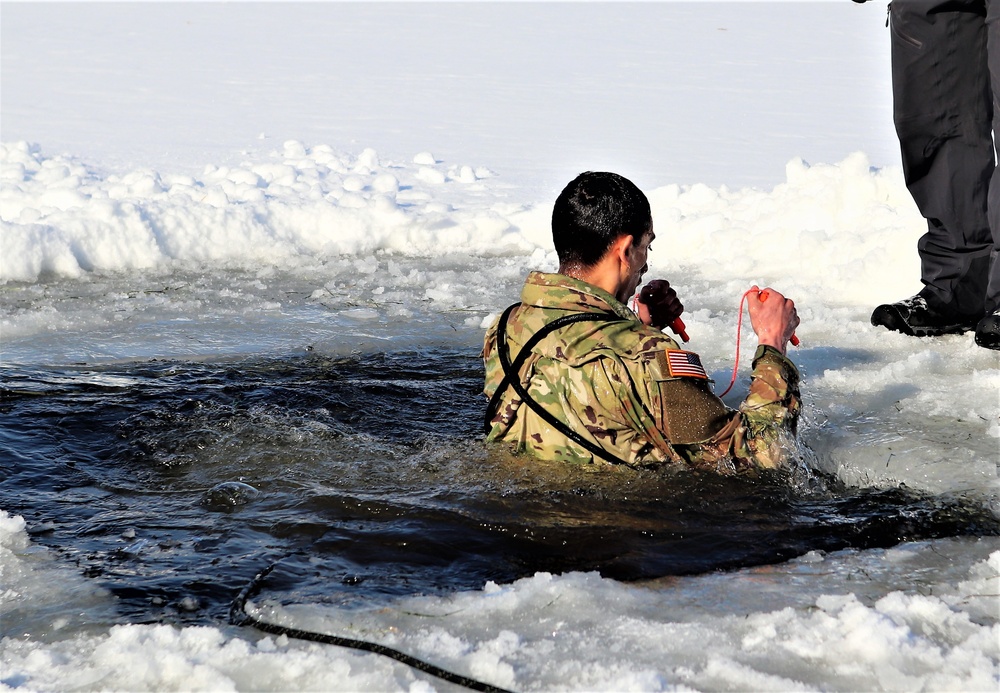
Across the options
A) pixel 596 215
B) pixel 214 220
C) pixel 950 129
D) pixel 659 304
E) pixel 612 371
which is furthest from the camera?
pixel 214 220

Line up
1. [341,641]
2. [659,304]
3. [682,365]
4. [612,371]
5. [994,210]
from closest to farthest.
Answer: [341,641] → [682,365] → [612,371] → [659,304] → [994,210]

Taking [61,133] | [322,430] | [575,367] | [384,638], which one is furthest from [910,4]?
[61,133]

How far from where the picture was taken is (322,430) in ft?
13.3

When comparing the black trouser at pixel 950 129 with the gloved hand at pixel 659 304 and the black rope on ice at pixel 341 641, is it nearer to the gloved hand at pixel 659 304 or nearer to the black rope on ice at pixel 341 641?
the gloved hand at pixel 659 304

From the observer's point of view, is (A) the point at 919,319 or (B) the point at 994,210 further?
(A) the point at 919,319

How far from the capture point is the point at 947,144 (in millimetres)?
5207

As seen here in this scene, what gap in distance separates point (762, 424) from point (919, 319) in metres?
2.39

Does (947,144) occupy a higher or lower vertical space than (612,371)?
higher

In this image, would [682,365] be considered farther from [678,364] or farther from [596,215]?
[596,215]


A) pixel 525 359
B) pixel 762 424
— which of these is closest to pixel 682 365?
pixel 762 424

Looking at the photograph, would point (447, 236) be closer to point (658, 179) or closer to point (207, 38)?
point (658, 179)

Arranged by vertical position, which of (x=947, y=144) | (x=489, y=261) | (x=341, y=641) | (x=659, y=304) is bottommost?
(x=341, y=641)

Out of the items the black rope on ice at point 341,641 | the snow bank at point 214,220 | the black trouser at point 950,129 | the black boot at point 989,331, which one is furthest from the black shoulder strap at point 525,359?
the snow bank at point 214,220

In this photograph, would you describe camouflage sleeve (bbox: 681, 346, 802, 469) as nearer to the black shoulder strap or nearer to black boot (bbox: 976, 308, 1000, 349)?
the black shoulder strap
